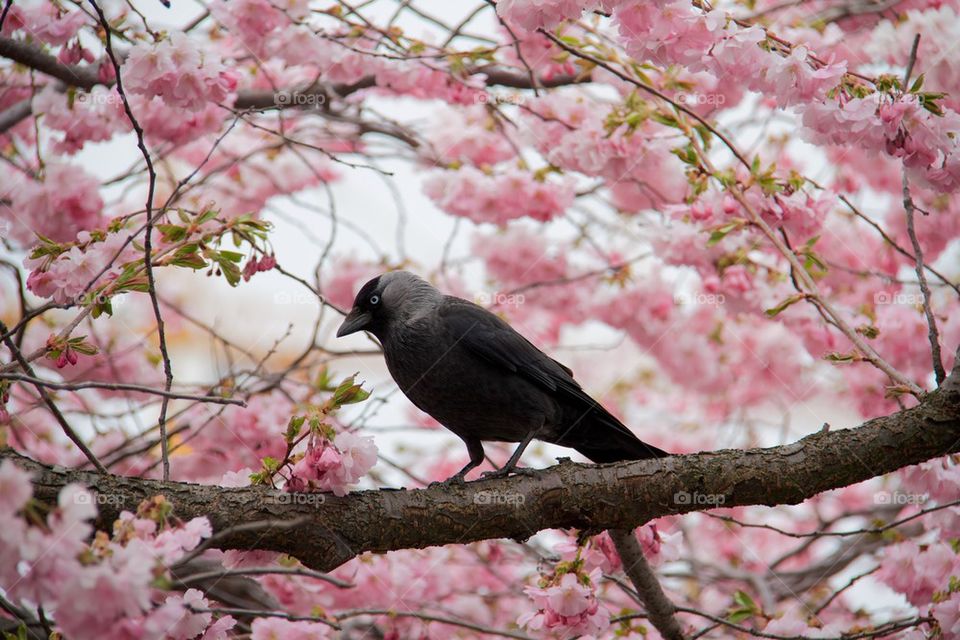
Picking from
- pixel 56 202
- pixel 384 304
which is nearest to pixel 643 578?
pixel 384 304

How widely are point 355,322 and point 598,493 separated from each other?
1.43 meters

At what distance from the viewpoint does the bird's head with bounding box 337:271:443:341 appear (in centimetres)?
361

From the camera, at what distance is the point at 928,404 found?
2535mm

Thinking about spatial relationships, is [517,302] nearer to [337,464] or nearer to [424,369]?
[424,369]

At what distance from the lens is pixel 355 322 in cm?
362

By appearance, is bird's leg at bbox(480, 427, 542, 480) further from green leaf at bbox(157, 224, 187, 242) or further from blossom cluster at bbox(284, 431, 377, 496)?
green leaf at bbox(157, 224, 187, 242)

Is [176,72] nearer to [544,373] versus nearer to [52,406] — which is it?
[52,406]

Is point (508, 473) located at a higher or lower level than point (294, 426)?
higher

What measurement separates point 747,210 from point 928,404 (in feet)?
3.29

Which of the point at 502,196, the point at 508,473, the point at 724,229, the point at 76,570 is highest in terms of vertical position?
the point at 502,196

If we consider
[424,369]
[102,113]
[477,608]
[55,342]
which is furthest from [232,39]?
[477,608]

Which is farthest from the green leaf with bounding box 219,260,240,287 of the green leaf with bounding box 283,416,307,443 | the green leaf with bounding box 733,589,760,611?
the green leaf with bounding box 733,589,760,611

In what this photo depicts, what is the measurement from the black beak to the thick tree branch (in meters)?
1.12

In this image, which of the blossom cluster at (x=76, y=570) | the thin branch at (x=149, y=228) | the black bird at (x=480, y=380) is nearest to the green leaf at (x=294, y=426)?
the thin branch at (x=149, y=228)
